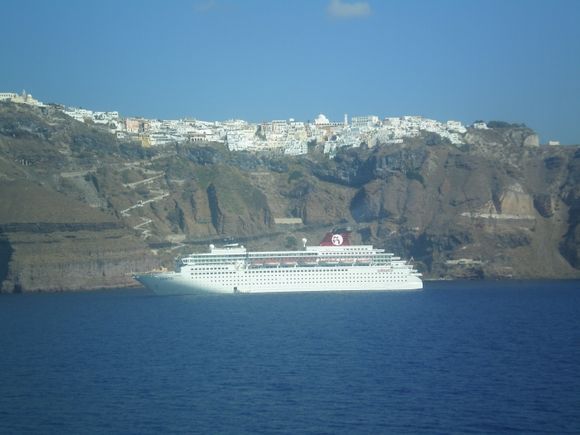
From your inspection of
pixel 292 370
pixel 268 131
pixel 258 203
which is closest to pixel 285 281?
pixel 258 203

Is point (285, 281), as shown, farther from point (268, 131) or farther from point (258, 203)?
point (268, 131)

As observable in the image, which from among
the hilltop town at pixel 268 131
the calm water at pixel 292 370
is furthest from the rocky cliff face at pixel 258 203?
the calm water at pixel 292 370

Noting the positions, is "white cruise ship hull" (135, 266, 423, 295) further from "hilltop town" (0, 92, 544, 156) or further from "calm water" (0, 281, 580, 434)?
"hilltop town" (0, 92, 544, 156)

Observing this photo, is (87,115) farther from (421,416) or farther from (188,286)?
(421,416)

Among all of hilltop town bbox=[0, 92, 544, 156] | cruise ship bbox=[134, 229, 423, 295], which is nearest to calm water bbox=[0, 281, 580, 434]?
cruise ship bbox=[134, 229, 423, 295]

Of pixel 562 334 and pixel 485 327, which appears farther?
pixel 485 327

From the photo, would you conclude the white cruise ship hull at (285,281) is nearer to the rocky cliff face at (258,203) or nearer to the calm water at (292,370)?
the rocky cliff face at (258,203)

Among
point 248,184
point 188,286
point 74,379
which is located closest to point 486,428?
point 74,379
